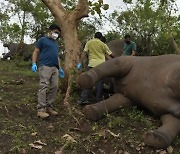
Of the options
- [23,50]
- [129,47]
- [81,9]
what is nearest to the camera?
[81,9]

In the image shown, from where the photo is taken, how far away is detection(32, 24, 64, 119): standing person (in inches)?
228

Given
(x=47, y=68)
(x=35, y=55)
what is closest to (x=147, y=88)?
(x=47, y=68)

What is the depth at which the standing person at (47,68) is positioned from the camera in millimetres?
5801

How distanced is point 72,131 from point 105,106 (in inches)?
29.0

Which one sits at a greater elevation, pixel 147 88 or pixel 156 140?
pixel 147 88

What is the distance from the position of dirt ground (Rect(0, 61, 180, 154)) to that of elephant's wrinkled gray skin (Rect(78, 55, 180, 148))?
15 cm

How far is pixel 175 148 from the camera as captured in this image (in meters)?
4.95

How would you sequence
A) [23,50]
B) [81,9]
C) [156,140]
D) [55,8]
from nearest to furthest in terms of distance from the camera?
[156,140] → [81,9] → [55,8] → [23,50]

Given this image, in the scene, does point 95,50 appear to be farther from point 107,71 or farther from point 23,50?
point 23,50

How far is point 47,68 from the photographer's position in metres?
5.88

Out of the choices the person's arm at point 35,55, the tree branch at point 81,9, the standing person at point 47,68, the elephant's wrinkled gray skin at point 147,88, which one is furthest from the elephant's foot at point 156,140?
the tree branch at point 81,9

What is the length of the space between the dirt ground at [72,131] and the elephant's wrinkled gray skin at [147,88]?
155 millimetres

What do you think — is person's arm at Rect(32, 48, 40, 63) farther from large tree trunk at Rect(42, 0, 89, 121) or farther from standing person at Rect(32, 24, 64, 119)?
large tree trunk at Rect(42, 0, 89, 121)

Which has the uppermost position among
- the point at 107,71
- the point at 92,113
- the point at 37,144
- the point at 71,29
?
the point at 71,29
